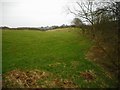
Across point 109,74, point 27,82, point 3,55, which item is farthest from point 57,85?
point 3,55

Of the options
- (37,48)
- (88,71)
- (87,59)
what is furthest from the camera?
(37,48)

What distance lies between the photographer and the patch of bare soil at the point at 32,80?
16.0m

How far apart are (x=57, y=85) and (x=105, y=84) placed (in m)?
4.76

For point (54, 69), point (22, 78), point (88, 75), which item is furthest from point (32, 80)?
point (88, 75)

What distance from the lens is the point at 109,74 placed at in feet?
69.6

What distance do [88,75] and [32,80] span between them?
5726mm

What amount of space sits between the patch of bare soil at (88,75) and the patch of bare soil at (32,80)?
1.85 m

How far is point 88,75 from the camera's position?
1986 cm

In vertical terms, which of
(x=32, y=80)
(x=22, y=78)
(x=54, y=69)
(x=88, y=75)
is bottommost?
(x=88, y=75)

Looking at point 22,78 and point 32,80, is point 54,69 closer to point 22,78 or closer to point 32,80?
point 32,80

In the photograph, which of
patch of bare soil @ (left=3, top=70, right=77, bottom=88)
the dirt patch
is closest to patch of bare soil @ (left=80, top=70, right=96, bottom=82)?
patch of bare soil @ (left=3, top=70, right=77, bottom=88)

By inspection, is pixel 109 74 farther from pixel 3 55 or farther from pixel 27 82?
pixel 3 55

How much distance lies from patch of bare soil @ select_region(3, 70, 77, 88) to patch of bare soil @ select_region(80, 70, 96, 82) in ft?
6.07

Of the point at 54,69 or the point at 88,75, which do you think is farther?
the point at 54,69
